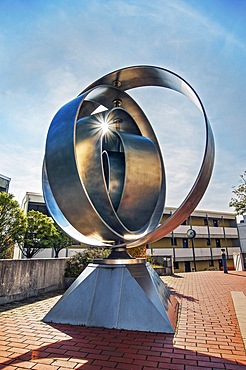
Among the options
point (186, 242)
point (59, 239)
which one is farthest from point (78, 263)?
point (186, 242)

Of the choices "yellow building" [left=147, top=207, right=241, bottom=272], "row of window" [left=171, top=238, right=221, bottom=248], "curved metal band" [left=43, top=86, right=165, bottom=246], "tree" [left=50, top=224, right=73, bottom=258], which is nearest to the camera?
"curved metal band" [left=43, top=86, right=165, bottom=246]

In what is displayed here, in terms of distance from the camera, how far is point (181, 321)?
606 centimetres

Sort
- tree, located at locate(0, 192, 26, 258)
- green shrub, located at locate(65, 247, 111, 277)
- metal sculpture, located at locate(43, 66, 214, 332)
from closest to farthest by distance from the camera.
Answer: metal sculpture, located at locate(43, 66, 214, 332)
green shrub, located at locate(65, 247, 111, 277)
tree, located at locate(0, 192, 26, 258)

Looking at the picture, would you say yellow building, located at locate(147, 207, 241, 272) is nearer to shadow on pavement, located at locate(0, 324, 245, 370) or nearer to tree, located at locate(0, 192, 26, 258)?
tree, located at locate(0, 192, 26, 258)

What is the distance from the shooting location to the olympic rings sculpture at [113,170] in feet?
20.3

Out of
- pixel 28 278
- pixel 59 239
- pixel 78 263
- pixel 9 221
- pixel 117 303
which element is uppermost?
pixel 9 221

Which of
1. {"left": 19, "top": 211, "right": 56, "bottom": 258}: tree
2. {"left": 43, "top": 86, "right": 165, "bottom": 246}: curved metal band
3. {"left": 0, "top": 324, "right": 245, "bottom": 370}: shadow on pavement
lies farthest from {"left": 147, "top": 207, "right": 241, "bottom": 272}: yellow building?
{"left": 0, "top": 324, "right": 245, "bottom": 370}: shadow on pavement

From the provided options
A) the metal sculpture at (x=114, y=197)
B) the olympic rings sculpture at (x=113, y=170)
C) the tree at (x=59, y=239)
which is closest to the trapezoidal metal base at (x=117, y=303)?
the metal sculpture at (x=114, y=197)

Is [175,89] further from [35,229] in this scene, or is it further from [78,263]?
[35,229]

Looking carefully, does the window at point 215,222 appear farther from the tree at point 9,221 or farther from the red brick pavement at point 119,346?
the red brick pavement at point 119,346

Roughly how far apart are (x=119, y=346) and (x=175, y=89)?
653cm

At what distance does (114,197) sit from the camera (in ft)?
25.5

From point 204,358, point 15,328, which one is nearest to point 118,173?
point 15,328

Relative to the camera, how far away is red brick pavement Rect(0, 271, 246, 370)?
147 inches
